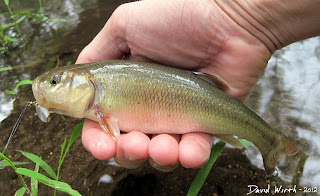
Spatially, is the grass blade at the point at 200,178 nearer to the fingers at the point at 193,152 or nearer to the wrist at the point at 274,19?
the fingers at the point at 193,152

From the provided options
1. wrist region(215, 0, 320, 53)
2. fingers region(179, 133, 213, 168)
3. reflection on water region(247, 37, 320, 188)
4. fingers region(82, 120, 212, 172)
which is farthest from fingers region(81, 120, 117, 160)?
reflection on water region(247, 37, 320, 188)

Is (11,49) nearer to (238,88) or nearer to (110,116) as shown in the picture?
(110,116)

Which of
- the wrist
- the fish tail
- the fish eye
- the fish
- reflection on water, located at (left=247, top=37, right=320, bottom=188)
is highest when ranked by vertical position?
the wrist

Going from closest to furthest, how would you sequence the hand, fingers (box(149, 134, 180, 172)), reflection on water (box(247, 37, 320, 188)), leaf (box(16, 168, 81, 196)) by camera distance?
leaf (box(16, 168, 81, 196)) → fingers (box(149, 134, 180, 172)) → the hand → reflection on water (box(247, 37, 320, 188))

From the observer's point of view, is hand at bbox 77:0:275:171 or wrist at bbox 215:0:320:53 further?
hand at bbox 77:0:275:171

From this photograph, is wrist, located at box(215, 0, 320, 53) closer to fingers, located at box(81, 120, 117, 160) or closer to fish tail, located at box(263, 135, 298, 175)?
fish tail, located at box(263, 135, 298, 175)

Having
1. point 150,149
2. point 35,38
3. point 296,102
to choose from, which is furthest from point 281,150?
point 35,38

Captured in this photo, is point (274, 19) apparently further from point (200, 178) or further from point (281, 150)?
point (200, 178)
